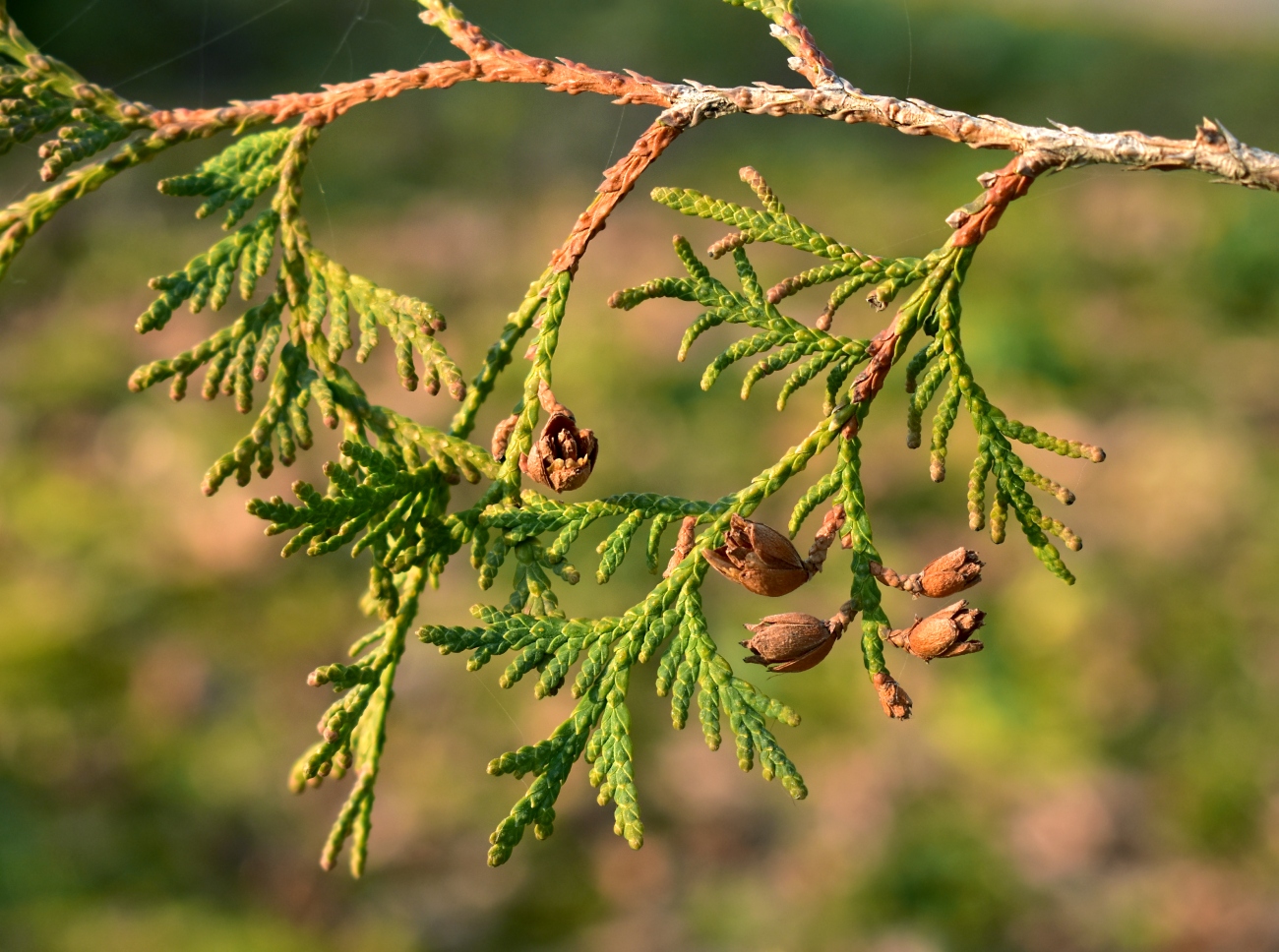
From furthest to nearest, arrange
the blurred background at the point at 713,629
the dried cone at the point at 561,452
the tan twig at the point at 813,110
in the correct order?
the blurred background at the point at 713,629 → the dried cone at the point at 561,452 → the tan twig at the point at 813,110

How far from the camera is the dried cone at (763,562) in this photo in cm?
117

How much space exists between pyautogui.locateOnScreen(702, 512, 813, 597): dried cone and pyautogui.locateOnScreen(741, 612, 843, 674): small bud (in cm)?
4

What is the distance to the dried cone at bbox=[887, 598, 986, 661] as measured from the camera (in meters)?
1.15

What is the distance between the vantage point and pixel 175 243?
6.05 m

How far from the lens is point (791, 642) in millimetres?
1166

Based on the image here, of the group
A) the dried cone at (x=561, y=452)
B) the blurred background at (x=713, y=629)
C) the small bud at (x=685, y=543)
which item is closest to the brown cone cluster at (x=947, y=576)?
the small bud at (x=685, y=543)

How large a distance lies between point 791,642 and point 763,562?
0.31ft

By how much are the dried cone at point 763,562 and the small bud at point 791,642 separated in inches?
→ 1.5

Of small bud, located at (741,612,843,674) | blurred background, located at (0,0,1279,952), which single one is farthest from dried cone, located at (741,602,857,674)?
blurred background, located at (0,0,1279,952)

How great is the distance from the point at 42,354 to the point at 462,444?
5.02 meters

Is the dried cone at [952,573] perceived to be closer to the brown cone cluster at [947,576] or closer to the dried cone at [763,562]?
the brown cone cluster at [947,576]

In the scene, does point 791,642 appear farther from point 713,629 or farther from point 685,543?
point 713,629

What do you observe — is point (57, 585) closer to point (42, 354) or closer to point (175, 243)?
point (42, 354)

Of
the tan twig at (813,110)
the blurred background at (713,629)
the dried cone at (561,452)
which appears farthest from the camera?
the blurred background at (713,629)
